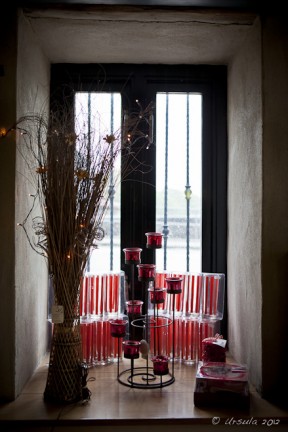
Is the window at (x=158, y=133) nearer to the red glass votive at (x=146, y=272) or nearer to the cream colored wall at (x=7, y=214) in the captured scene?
the red glass votive at (x=146, y=272)

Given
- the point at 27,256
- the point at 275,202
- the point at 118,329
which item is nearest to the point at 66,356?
the point at 118,329

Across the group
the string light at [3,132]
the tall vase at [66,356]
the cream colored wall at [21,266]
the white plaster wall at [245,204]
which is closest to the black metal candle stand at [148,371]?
the tall vase at [66,356]

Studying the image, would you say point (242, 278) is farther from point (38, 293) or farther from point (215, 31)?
point (215, 31)

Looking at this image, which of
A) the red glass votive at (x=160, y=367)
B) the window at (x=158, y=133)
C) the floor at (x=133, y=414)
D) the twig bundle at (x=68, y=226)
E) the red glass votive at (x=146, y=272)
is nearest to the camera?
the floor at (x=133, y=414)

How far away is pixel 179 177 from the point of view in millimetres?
3078

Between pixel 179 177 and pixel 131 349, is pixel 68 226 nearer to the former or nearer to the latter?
pixel 131 349

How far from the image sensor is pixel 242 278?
103 inches

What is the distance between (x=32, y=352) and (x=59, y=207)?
0.85 meters

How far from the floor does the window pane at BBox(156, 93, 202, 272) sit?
1.00 m

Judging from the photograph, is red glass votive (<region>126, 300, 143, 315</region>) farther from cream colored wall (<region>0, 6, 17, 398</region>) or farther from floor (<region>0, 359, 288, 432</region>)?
cream colored wall (<region>0, 6, 17, 398</region>)

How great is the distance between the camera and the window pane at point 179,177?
3066 mm

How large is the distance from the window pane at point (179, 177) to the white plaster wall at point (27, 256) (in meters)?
0.75

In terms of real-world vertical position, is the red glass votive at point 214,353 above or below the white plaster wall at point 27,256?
below

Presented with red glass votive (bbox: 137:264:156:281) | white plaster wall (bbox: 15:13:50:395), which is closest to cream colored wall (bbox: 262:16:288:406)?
red glass votive (bbox: 137:264:156:281)
